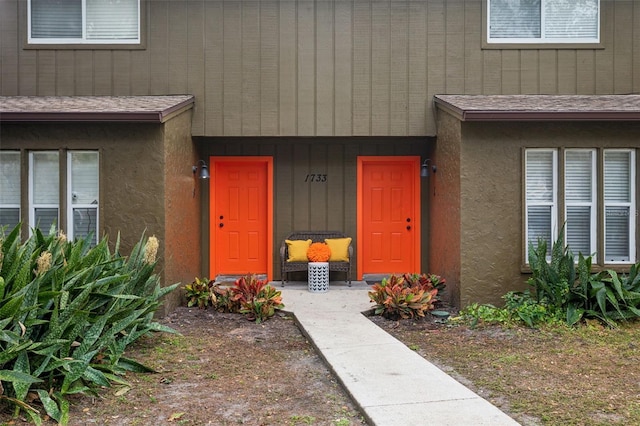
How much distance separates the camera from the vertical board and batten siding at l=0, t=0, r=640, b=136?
9250mm

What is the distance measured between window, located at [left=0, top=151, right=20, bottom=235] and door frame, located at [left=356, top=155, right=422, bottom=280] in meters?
5.25

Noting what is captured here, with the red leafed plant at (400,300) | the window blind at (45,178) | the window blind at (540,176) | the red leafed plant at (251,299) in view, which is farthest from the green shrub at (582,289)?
the window blind at (45,178)

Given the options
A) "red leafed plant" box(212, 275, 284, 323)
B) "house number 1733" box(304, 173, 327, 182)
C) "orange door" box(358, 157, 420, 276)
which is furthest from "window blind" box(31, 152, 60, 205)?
"orange door" box(358, 157, 420, 276)

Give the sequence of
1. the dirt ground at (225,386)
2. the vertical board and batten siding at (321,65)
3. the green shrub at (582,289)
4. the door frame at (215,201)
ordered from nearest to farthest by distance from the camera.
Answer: the dirt ground at (225,386) < the green shrub at (582,289) < the vertical board and batten siding at (321,65) < the door frame at (215,201)

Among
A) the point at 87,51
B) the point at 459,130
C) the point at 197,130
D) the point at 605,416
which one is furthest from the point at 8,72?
the point at 605,416

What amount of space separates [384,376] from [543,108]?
15.3 feet

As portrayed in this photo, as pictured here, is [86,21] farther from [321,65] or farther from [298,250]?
[298,250]

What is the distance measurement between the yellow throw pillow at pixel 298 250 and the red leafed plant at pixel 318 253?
0.81 feet

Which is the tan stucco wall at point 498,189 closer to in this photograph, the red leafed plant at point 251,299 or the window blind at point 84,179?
the red leafed plant at point 251,299

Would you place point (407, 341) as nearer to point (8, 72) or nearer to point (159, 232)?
point (159, 232)

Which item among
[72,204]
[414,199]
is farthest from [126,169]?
[414,199]

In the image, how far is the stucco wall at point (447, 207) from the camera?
319 inches

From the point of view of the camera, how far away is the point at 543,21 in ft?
30.5

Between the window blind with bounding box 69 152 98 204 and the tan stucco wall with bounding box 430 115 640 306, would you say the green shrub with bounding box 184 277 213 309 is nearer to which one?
the window blind with bounding box 69 152 98 204
